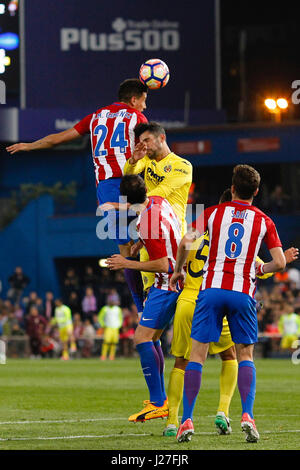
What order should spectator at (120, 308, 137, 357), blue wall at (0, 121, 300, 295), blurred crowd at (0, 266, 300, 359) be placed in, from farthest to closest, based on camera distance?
blue wall at (0, 121, 300, 295), spectator at (120, 308, 137, 357), blurred crowd at (0, 266, 300, 359)

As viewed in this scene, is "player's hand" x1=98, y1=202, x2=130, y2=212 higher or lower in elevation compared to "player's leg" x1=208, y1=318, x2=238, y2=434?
higher

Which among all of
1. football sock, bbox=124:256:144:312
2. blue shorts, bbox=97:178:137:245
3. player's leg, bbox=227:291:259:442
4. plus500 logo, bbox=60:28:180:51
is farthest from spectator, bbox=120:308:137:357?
player's leg, bbox=227:291:259:442

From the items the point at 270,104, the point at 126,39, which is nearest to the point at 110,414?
the point at 270,104

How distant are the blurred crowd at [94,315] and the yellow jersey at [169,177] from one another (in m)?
19.4

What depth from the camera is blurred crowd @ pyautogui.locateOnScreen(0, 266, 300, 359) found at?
99.6ft

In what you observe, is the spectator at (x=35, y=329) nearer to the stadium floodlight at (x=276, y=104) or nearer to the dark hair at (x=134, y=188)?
the stadium floodlight at (x=276, y=104)

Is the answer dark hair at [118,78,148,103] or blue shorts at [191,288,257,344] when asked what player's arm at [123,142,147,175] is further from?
blue shorts at [191,288,257,344]

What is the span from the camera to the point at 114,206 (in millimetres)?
10219

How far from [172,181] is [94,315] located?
25.0 meters

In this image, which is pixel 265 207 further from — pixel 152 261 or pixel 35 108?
pixel 152 261

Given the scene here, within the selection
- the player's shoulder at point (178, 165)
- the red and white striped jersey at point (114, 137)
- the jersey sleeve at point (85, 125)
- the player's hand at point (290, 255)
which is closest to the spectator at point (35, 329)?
the jersey sleeve at point (85, 125)

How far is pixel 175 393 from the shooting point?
9156 millimetres

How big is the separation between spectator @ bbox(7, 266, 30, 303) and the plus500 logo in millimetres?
9130

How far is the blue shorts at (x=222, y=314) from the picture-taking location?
27.1 ft
